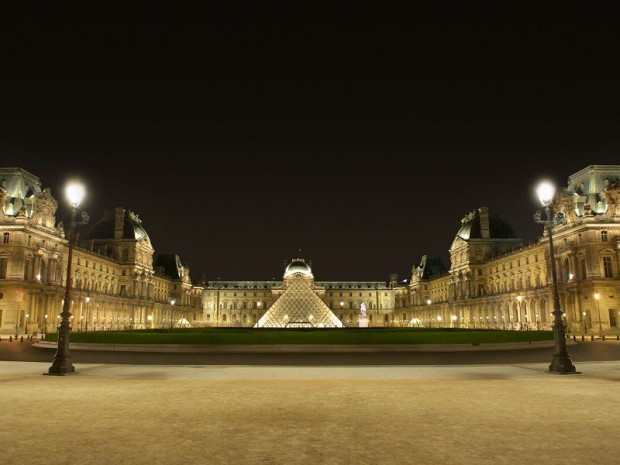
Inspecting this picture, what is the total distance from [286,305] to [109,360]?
37369mm

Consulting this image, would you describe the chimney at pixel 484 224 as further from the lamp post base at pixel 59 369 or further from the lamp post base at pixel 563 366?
the lamp post base at pixel 59 369

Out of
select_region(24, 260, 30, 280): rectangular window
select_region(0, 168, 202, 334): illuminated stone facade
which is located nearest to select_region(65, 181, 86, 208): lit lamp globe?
select_region(0, 168, 202, 334): illuminated stone facade

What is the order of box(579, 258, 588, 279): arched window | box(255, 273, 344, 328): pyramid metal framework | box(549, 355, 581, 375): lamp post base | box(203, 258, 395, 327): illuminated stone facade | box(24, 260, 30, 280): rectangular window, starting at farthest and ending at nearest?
1. box(203, 258, 395, 327): illuminated stone facade
2. box(255, 273, 344, 328): pyramid metal framework
3. box(579, 258, 588, 279): arched window
4. box(24, 260, 30, 280): rectangular window
5. box(549, 355, 581, 375): lamp post base

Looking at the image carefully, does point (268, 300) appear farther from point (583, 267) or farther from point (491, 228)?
Result: point (583, 267)

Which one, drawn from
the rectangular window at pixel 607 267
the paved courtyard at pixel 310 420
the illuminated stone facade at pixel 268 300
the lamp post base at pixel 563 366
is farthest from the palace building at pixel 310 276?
the paved courtyard at pixel 310 420

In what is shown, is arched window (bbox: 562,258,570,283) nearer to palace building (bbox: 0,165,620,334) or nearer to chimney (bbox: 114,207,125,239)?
palace building (bbox: 0,165,620,334)

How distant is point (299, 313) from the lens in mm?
57469

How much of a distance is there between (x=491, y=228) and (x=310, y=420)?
8994cm

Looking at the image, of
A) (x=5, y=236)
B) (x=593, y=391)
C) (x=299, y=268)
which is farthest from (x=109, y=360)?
(x=299, y=268)

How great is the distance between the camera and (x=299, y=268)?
122 m

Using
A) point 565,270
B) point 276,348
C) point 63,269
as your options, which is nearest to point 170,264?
point 63,269

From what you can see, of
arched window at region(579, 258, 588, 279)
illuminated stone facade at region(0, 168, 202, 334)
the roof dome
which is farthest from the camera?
the roof dome

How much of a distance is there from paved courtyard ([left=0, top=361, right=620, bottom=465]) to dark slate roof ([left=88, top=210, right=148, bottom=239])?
7711 cm

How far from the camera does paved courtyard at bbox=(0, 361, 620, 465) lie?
19.9 ft
